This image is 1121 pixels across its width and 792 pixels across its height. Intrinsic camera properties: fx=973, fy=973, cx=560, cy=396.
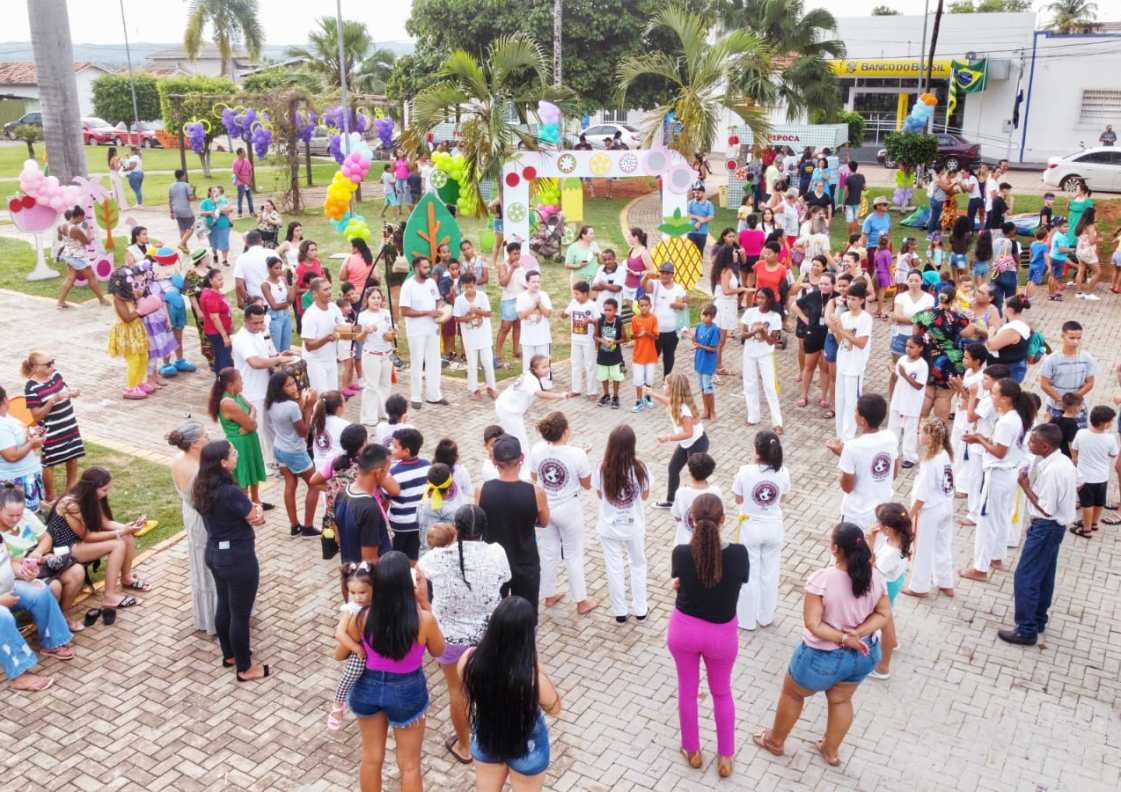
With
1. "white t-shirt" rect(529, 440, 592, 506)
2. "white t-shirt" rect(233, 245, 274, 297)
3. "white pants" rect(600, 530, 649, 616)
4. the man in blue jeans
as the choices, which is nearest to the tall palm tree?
"white t-shirt" rect(233, 245, 274, 297)

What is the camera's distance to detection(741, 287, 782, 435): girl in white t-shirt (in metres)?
10.3

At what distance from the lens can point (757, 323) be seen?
10289 mm

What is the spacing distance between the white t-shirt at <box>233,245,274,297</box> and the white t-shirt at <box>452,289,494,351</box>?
8.17 ft

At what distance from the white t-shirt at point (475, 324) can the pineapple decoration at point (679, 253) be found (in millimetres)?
4137

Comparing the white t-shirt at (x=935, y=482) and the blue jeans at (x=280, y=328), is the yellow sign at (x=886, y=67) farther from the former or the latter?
the white t-shirt at (x=935, y=482)

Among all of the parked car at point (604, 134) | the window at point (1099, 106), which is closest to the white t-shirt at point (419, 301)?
the parked car at point (604, 134)

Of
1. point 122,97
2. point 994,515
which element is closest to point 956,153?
point 994,515

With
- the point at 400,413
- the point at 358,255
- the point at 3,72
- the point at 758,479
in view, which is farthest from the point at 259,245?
the point at 3,72

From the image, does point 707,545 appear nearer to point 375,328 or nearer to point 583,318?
point 375,328

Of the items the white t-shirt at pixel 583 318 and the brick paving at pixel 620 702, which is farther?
the white t-shirt at pixel 583 318

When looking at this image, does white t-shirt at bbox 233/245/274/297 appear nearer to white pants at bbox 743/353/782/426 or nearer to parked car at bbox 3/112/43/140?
white pants at bbox 743/353/782/426

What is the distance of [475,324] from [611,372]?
1688 mm

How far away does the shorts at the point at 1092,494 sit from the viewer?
8.34m

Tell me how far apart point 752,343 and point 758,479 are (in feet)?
13.4
